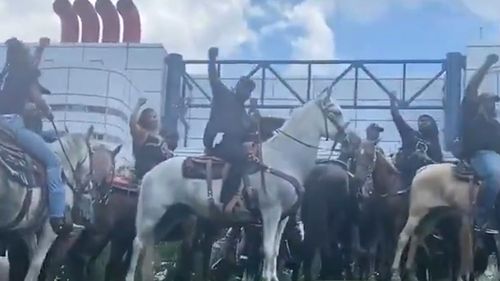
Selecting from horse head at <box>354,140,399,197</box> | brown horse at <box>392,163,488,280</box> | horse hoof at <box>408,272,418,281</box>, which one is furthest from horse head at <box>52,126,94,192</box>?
horse hoof at <box>408,272,418,281</box>

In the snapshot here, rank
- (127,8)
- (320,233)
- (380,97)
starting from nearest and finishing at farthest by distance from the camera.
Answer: (320,233), (380,97), (127,8)

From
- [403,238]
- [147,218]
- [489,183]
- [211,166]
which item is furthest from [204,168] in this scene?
[489,183]

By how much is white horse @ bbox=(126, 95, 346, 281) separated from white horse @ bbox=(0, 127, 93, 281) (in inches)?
28.9

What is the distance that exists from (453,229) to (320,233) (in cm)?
157

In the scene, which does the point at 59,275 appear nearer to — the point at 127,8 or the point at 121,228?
the point at 121,228

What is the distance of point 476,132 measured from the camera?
11.2 meters

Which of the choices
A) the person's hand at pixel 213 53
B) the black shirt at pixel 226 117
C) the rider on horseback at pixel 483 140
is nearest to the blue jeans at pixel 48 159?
the black shirt at pixel 226 117

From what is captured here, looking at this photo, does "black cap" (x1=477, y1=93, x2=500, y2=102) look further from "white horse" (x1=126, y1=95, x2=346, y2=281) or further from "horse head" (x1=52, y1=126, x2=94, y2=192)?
"horse head" (x1=52, y1=126, x2=94, y2=192)

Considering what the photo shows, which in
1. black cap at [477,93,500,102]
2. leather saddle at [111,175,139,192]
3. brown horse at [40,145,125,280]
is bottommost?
A: brown horse at [40,145,125,280]

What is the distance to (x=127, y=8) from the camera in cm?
1505

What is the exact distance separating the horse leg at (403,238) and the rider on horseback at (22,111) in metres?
3.54

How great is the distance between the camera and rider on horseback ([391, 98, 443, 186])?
457 inches

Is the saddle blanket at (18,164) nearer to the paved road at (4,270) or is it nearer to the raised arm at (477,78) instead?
the paved road at (4,270)

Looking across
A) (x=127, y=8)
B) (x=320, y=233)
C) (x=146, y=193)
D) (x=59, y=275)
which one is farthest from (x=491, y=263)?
(x=127, y=8)
